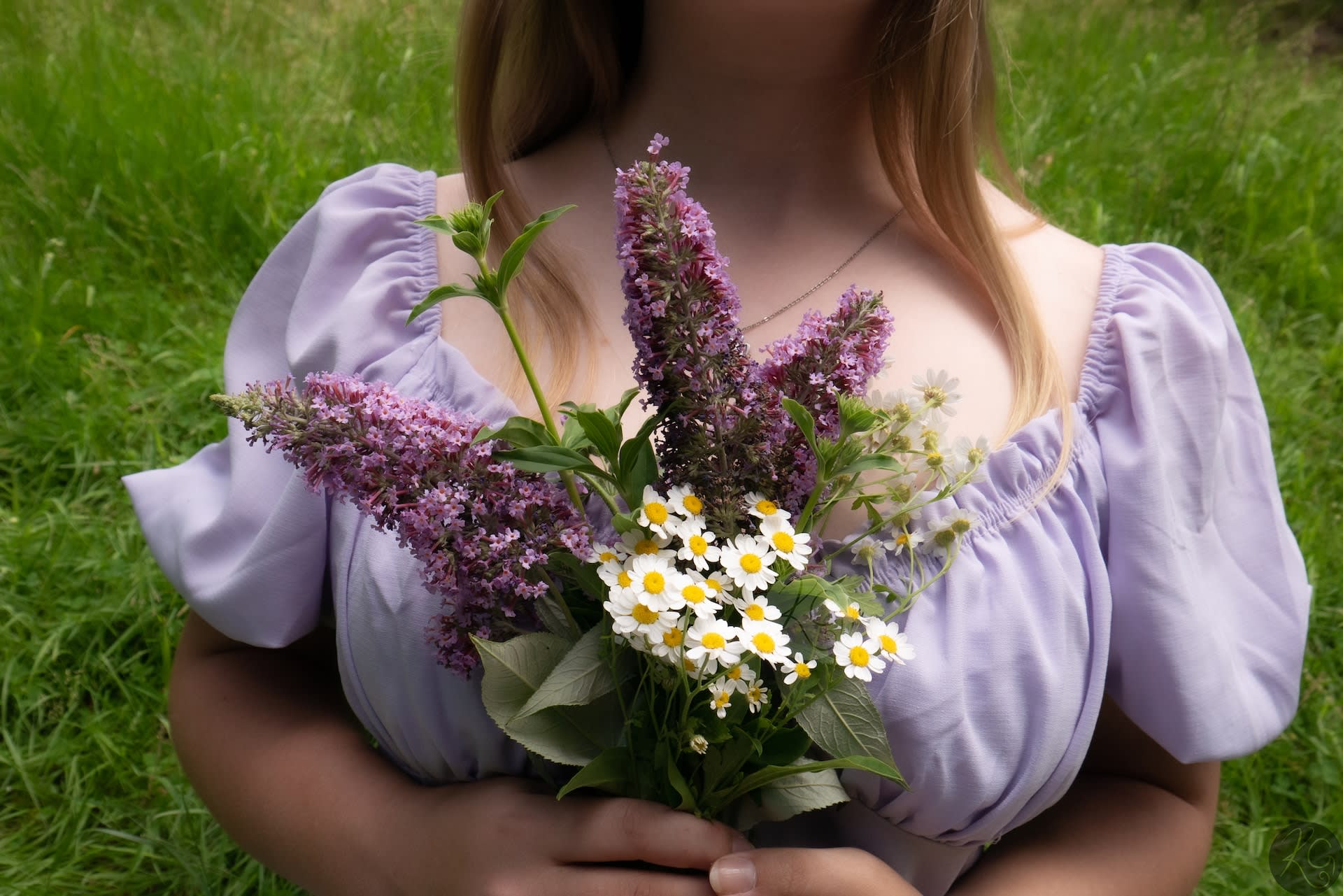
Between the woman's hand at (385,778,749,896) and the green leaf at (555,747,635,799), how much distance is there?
0.02 meters

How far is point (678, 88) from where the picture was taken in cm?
113

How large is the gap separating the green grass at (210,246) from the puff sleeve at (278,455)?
550mm

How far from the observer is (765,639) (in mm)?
604

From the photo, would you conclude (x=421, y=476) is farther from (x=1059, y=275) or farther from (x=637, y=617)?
(x=1059, y=275)

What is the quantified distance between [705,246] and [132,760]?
50.3 inches

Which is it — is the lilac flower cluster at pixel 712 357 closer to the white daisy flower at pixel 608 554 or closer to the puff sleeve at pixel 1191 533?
the white daisy flower at pixel 608 554

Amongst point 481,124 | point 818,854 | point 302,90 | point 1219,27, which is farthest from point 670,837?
point 1219,27

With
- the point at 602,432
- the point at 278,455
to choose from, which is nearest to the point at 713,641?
the point at 602,432

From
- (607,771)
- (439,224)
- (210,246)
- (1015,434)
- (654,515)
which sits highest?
(439,224)

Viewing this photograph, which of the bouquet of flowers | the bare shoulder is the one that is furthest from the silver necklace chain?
the bouquet of flowers

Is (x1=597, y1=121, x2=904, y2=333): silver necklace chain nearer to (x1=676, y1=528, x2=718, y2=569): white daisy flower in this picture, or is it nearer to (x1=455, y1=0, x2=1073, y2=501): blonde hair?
(x1=455, y1=0, x2=1073, y2=501): blonde hair

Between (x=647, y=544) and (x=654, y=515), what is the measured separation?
17 millimetres

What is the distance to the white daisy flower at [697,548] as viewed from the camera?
0.61 metres

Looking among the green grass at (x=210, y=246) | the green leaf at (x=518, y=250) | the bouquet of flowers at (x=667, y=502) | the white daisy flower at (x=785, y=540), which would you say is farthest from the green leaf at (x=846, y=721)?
the green grass at (x=210, y=246)
